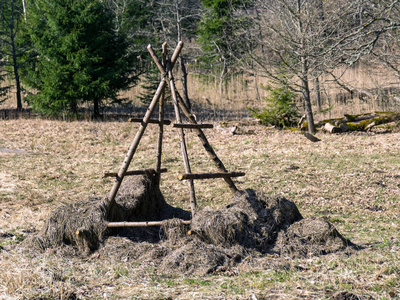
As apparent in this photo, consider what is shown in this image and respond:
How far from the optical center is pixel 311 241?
5.37m

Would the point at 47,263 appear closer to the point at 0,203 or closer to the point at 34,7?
the point at 0,203

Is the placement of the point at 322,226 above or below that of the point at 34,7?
below

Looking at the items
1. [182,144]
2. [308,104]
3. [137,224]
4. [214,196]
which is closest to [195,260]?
[137,224]

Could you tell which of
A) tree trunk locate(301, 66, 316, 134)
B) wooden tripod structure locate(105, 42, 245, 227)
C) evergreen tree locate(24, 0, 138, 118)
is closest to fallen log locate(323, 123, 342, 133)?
tree trunk locate(301, 66, 316, 134)

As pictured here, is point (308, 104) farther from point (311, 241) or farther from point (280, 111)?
point (311, 241)

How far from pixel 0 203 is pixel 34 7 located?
14450mm

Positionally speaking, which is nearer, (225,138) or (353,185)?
(353,185)

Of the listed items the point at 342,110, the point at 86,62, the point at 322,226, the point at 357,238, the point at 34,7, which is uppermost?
the point at 34,7

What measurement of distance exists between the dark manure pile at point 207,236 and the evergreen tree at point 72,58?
13292mm

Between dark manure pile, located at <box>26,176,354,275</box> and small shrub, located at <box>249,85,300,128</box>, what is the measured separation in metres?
10.4

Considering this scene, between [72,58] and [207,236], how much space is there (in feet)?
49.8

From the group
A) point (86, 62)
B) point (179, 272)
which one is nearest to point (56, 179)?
point (179, 272)

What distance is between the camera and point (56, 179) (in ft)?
34.0

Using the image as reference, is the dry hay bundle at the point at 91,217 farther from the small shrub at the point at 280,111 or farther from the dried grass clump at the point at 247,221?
the small shrub at the point at 280,111
